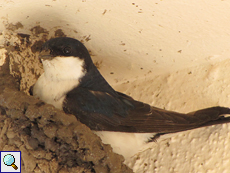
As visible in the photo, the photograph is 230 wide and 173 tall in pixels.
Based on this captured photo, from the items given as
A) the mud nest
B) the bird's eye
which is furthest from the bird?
the mud nest

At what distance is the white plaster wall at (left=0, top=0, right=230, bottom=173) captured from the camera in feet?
→ 4.68

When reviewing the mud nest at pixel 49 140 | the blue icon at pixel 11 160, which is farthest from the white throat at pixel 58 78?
the blue icon at pixel 11 160

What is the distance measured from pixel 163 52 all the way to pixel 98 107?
0.49 metres

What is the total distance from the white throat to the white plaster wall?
0.20 m

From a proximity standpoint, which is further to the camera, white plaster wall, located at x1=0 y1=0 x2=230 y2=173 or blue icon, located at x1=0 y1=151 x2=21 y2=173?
white plaster wall, located at x1=0 y1=0 x2=230 y2=173

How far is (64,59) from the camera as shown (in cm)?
146

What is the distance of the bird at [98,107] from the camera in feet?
4.56

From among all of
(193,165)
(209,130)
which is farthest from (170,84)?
(193,165)

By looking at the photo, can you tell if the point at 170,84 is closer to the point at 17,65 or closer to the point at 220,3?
the point at 220,3

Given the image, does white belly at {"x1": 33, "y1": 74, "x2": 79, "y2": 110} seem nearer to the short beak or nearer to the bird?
the bird

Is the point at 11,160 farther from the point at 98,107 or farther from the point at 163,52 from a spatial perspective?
the point at 163,52

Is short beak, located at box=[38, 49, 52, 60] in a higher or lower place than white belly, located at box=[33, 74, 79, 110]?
higher

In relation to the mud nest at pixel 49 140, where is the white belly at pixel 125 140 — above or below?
below

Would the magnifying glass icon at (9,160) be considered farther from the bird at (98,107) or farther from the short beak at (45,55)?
the short beak at (45,55)
